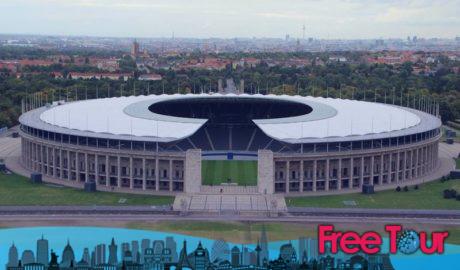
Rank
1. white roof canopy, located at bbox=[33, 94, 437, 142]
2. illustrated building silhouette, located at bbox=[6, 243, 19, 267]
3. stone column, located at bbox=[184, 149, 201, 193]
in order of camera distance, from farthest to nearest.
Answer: white roof canopy, located at bbox=[33, 94, 437, 142] < stone column, located at bbox=[184, 149, 201, 193] < illustrated building silhouette, located at bbox=[6, 243, 19, 267]

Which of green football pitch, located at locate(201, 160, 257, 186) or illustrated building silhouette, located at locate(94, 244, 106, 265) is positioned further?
green football pitch, located at locate(201, 160, 257, 186)

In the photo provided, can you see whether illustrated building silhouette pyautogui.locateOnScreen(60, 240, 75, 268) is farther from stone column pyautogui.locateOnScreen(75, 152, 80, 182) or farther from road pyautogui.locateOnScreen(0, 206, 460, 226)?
stone column pyautogui.locateOnScreen(75, 152, 80, 182)

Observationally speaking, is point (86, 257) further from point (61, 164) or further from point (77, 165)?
point (61, 164)

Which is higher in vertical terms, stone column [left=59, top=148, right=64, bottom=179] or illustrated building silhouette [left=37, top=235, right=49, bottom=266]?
stone column [left=59, top=148, right=64, bottom=179]

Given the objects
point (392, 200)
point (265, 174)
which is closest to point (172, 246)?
point (265, 174)

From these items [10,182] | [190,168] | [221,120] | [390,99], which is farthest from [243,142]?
[390,99]

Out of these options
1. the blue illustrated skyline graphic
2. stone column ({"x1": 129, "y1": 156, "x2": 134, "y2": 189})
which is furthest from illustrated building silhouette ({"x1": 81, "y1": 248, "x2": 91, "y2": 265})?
stone column ({"x1": 129, "y1": 156, "x2": 134, "y2": 189})
